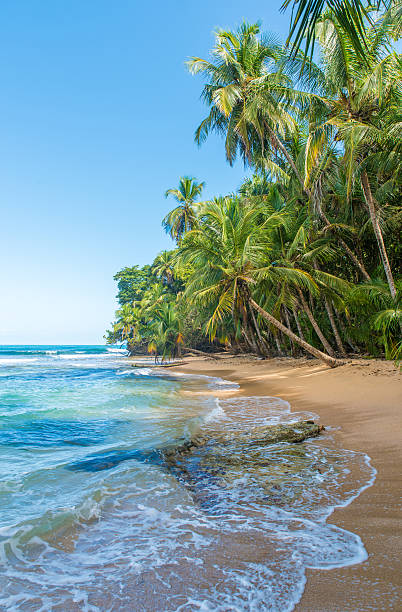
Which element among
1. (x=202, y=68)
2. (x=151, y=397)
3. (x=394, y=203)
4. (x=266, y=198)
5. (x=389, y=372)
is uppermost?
(x=202, y=68)

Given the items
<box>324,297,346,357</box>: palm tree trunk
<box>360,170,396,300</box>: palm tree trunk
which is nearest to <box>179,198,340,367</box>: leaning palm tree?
<box>324,297,346,357</box>: palm tree trunk

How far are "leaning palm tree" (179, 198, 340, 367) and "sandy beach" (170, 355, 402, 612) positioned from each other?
10.4 feet

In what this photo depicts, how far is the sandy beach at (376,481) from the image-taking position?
1568 millimetres

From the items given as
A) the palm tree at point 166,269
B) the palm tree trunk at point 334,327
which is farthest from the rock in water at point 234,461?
the palm tree at point 166,269

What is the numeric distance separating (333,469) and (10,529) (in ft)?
9.21

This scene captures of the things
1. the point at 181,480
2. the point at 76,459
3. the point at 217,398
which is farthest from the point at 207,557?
the point at 217,398

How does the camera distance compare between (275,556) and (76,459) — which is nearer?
(275,556)

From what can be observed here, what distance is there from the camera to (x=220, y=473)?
3.42 meters

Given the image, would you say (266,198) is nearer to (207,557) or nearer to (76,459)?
(76,459)

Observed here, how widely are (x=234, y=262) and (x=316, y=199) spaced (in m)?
3.45

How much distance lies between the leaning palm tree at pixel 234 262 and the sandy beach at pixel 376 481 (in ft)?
10.4

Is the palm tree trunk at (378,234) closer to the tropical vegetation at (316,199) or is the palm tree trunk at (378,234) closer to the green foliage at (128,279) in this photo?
the tropical vegetation at (316,199)

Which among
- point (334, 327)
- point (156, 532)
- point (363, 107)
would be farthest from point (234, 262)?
point (156, 532)

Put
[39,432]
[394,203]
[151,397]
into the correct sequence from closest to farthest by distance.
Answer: [39,432], [151,397], [394,203]
